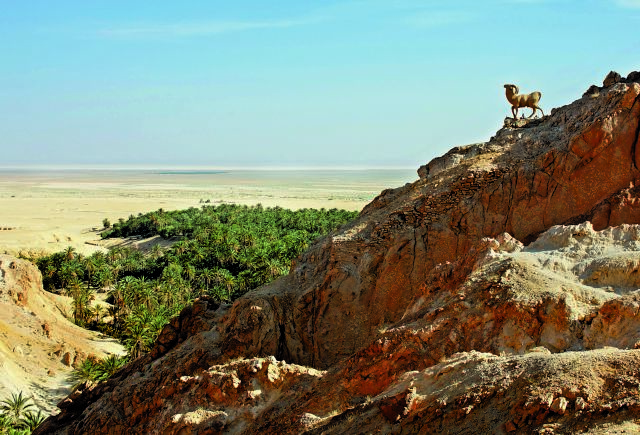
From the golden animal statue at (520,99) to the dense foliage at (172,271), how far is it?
2545 centimetres

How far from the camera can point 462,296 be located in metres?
14.9

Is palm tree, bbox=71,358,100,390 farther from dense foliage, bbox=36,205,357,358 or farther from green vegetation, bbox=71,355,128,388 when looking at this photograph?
dense foliage, bbox=36,205,357,358

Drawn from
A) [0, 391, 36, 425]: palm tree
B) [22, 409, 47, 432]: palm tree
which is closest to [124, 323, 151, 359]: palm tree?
[0, 391, 36, 425]: palm tree

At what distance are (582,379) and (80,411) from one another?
1671cm

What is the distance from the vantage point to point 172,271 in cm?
6431

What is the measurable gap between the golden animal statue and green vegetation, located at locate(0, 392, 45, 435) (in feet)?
71.9

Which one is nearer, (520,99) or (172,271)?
(520,99)

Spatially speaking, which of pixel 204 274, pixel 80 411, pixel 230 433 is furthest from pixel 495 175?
pixel 204 274

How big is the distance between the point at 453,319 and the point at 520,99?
39.0ft

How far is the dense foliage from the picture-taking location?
2105 inches

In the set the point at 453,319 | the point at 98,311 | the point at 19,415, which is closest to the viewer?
the point at 453,319

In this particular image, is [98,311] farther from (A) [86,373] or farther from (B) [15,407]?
(B) [15,407]

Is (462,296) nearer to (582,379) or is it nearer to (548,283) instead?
(548,283)

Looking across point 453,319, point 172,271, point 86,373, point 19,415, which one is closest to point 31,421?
point 19,415
